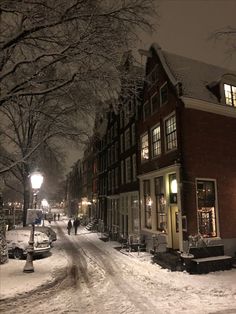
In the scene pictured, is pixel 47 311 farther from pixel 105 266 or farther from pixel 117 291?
pixel 105 266

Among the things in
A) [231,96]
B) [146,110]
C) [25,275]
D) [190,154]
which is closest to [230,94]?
[231,96]

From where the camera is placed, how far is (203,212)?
17.3 metres

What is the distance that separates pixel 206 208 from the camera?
685 inches

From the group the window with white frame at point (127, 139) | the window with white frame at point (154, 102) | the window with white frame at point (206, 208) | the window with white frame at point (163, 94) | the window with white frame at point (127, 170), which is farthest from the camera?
the window with white frame at point (127, 139)

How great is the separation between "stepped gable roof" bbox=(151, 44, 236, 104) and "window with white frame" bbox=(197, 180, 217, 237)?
16.6 feet

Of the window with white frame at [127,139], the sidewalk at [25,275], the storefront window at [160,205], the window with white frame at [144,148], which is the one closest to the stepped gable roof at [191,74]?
the window with white frame at [144,148]

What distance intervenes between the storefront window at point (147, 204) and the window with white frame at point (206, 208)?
4.98 meters

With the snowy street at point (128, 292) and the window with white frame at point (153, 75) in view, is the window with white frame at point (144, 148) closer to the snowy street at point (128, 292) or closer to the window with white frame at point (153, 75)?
the window with white frame at point (153, 75)

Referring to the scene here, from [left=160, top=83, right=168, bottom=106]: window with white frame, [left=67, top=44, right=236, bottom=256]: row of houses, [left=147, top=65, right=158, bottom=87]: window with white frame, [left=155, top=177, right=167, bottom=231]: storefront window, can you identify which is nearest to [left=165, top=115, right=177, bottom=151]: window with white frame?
[left=67, top=44, right=236, bottom=256]: row of houses

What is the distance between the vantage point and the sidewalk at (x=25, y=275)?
36.4 ft

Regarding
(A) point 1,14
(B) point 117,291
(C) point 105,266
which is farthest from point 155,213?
(A) point 1,14

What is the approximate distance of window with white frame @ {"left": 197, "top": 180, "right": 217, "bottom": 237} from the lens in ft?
56.1

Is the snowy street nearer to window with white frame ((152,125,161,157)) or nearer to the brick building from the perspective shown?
the brick building

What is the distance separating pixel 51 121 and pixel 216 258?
10.3 m
